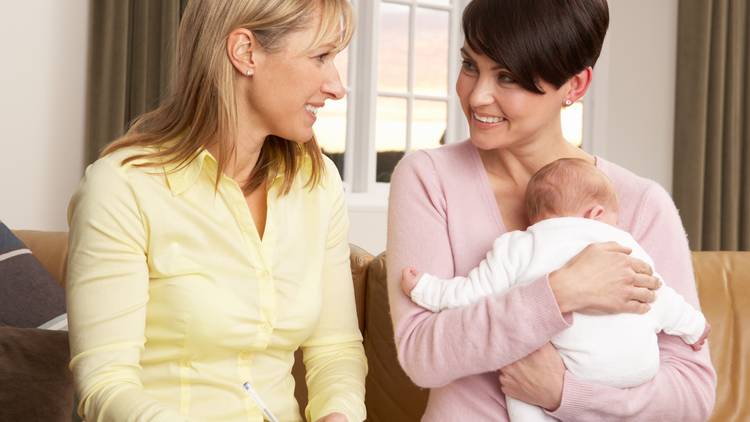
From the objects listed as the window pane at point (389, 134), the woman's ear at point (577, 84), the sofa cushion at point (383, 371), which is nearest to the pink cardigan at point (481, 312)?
the woman's ear at point (577, 84)

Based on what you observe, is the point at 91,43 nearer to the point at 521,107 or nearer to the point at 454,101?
the point at 454,101

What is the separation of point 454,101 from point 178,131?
140 inches

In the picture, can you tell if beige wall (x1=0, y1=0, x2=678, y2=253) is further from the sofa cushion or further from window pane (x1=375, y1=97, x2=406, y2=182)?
the sofa cushion

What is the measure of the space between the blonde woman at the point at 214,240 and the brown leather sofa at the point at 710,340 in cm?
65

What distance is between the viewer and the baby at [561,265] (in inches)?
57.9

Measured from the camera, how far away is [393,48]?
4.98 metres

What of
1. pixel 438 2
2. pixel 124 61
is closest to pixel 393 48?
pixel 438 2

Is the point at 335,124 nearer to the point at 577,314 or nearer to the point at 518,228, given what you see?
the point at 518,228

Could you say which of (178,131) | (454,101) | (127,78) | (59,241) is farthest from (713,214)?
(178,131)

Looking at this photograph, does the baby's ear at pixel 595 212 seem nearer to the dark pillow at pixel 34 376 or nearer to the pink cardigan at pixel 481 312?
the pink cardigan at pixel 481 312

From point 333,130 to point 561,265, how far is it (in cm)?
338

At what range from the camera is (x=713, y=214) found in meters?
5.17

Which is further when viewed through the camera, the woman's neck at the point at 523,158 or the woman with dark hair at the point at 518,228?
the woman's neck at the point at 523,158

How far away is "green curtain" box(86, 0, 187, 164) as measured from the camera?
3.85m
